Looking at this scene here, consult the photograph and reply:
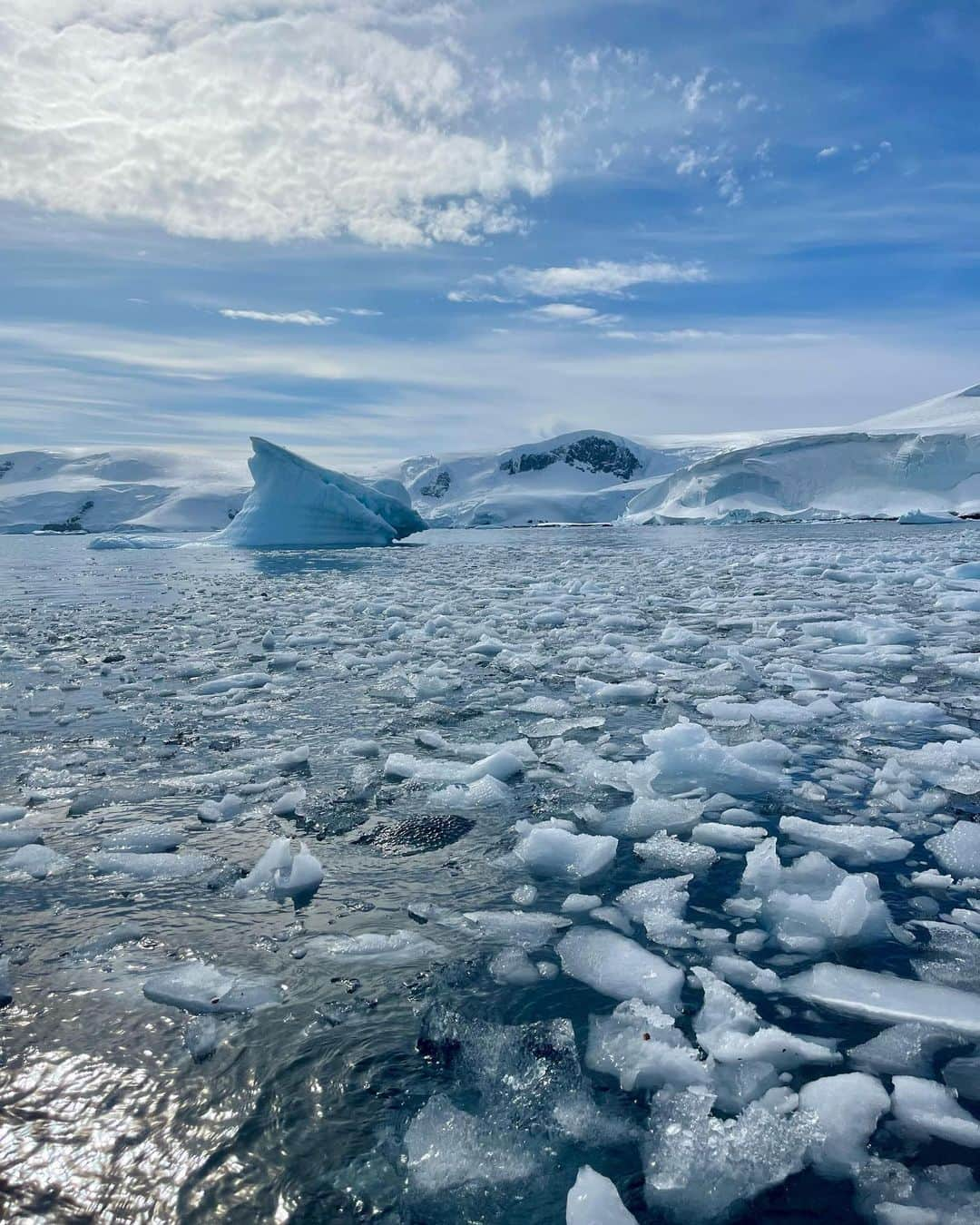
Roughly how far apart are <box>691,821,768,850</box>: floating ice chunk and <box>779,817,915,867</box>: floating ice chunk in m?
0.12

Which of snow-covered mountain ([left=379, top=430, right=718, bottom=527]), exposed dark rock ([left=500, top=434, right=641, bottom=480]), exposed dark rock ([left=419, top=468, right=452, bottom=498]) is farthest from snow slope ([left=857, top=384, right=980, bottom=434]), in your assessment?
exposed dark rock ([left=419, top=468, right=452, bottom=498])

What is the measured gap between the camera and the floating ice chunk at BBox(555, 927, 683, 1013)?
6.77 ft

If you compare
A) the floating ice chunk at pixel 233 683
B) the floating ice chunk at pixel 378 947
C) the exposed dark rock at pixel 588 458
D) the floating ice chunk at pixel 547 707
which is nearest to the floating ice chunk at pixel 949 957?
the floating ice chunk at pixel 378 947

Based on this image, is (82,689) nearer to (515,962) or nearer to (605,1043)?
(515,962)

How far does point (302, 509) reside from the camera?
29.9 metres

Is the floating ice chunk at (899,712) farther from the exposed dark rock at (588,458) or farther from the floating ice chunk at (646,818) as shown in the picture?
the exposed dark rock at (588,458)

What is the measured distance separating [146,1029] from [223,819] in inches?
51.1

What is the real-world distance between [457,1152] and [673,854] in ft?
4.80

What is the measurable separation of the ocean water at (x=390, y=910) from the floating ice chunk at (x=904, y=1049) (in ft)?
0.09

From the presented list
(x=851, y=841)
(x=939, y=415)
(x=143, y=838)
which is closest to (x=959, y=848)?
(x=851, y=841)

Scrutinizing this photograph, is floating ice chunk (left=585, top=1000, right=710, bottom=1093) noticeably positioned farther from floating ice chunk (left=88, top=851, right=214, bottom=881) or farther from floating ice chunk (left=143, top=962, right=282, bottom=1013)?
floating ice chunk (left=88, top=851, right=214, bottom=881)

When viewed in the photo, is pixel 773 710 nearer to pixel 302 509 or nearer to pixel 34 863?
pixel 34 863

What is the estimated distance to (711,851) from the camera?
9.32 ft

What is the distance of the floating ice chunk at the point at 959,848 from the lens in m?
2.67
